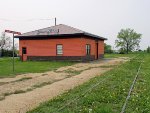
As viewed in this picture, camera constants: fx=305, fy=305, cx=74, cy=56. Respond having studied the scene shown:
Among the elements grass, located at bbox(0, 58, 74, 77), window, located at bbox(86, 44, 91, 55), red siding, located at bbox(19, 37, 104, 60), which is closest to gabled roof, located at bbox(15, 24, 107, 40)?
red siding, located at bbox(19, 37, 104, 60)

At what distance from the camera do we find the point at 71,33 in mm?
34812

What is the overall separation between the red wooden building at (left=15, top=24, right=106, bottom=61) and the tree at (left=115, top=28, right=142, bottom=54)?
75.2 m

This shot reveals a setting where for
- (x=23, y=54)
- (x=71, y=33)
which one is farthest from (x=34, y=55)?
(x=71, y=33)

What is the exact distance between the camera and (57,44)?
36219 millimetres

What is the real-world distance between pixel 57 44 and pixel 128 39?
268 ft

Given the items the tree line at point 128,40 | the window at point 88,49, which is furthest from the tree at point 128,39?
the window at point 88,49

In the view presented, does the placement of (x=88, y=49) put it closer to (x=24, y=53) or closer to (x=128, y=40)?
(x=24, y=53)

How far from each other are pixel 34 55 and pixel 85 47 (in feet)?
21.1

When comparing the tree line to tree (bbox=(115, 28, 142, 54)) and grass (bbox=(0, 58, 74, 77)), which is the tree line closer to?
tree (bbox=(115, 28, 142, 54))

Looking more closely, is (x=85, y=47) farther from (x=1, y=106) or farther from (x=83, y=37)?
(x=1, y=106)

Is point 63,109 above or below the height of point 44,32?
below

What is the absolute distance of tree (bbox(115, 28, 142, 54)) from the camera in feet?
370

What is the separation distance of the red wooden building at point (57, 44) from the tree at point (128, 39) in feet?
247

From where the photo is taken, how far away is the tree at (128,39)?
11271 cm
